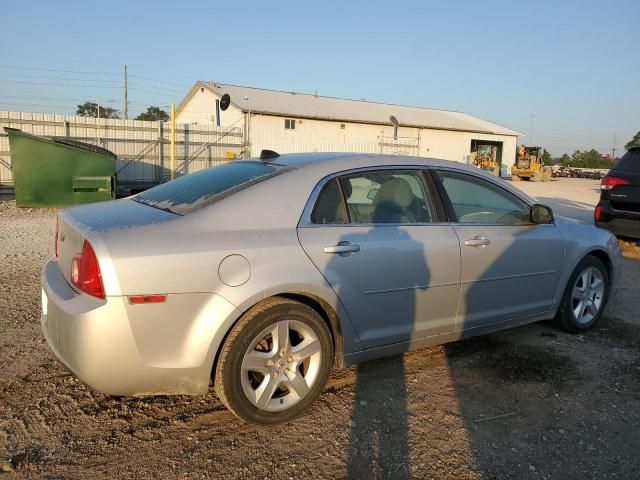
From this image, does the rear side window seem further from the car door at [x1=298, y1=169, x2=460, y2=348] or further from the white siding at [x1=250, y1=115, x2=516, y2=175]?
the white siding at [x1=250, y1=115, x2=516, y2=175]

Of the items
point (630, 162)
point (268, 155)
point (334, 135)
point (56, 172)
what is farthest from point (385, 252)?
point (334, 135)

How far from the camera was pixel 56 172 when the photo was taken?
37.1ft

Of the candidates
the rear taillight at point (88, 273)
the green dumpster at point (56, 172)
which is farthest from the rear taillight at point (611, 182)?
the green dumpster at point (56, 172)

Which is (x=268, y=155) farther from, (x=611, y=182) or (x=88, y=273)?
(x=611, y=182)

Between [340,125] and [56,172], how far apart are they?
2164 centimetres

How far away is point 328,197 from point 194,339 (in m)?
1.16

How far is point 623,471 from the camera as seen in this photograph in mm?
2615

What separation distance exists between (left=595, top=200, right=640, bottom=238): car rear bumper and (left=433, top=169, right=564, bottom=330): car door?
3823 mm

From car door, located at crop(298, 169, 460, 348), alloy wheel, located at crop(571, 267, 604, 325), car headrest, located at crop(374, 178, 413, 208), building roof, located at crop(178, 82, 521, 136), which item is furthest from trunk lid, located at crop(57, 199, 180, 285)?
building roof, located at crop(178, 82, 521, 136)

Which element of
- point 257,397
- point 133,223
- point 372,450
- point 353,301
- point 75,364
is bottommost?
point 372,450

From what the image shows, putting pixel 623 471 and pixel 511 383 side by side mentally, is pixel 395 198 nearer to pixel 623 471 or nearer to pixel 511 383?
pixel 511 383

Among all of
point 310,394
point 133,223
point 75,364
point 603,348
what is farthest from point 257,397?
point 603,348

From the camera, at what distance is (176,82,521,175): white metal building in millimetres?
27297

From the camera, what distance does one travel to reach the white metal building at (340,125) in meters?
27.3
